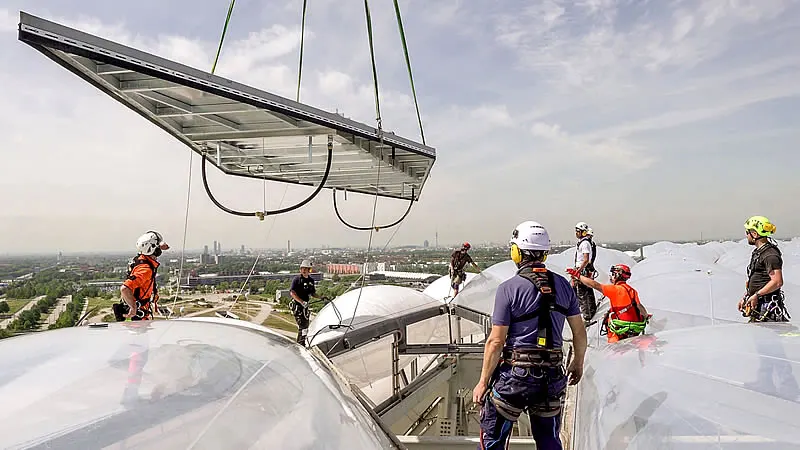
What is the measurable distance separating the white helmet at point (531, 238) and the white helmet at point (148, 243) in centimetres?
340

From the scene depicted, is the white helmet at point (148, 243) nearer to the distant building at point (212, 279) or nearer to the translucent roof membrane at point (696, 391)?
the distant building at point (212, 279)

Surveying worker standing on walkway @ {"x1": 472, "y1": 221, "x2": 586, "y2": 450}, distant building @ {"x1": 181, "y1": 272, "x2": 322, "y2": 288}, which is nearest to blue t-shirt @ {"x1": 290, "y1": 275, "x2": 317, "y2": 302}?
distant building @ {"x1": 181, "y1": 272, "x2": 322, "y2": 288}

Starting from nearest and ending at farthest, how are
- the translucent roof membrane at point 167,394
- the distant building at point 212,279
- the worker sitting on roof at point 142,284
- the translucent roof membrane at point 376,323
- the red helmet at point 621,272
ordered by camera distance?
the translucent roof membrane at point 167,394 → the worker sitting on roof at point 142,284 → the distant building at point 212,279 → the red helmet at point 621,272 → the translucent roof membrane at point 376,323

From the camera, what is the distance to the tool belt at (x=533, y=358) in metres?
3.04

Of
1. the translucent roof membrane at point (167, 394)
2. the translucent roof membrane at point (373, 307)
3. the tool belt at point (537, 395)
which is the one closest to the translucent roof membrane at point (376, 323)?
the translucent roof membrane at point (373, 307)

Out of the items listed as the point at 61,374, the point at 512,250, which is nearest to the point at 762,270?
the point at 512,250

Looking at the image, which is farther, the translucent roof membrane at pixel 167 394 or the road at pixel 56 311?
the road at pixel 56 311

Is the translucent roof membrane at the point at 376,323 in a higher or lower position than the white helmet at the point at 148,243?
lower

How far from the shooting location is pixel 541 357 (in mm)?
3049

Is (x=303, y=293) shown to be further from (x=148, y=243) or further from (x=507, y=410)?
(x=507, y=410)

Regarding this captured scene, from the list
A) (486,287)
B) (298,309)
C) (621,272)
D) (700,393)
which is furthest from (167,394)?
(486,287)

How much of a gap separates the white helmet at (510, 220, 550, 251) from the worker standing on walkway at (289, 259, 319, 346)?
471 cm

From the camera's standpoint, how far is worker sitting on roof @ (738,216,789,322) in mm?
5789

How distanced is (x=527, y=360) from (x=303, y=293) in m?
5.06
